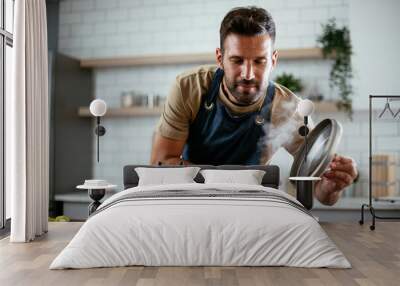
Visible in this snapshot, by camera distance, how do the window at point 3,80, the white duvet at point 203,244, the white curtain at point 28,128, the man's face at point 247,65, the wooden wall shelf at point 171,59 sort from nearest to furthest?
the white duvet at point 203,244, the white curtain at point 28,128, the window at point 3,80, the man's face at point 247,65, the wooden wall shelf at point 171,59

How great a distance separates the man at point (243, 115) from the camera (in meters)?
6.78

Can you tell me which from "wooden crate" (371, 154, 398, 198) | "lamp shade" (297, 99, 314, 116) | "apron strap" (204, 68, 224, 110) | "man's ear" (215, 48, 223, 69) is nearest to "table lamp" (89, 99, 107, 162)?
"apron strap" (204, 68, 224, 110)

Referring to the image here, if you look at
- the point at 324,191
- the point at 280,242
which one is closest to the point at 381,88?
the point at 324,191

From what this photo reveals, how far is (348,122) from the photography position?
6969 millimetres

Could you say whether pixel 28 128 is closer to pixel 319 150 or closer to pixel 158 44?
pixel 158 44

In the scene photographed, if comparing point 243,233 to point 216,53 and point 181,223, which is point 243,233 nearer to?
point 181,223

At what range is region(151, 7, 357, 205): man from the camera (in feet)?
22.2

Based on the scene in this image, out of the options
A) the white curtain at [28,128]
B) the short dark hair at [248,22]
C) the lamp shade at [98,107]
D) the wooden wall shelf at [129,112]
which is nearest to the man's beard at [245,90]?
the short dark hair at [248,22]

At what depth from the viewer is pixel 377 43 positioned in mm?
6789

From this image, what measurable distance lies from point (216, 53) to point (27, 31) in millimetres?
2525

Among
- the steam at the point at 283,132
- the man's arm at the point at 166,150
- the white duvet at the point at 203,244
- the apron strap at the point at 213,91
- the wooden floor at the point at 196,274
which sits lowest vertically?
the wooden floor at the point at 196,274

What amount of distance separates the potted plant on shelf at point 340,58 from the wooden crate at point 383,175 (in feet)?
2.26

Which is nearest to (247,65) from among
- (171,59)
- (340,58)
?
(171,59)

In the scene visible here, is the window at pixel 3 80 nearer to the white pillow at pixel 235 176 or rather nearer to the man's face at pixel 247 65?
the white pillow at pixel 235 176
